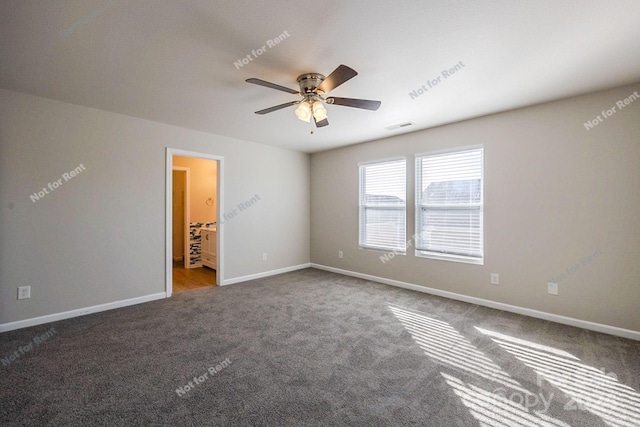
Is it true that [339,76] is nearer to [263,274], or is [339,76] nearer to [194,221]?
[263,274]

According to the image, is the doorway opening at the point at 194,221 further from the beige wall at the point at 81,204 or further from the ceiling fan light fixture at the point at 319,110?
the ceiling fan light fixture at the point at 319,110

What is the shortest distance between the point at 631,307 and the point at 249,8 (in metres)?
4.22

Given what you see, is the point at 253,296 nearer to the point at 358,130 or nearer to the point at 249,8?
the point at 358,130

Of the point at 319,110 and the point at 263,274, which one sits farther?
the point at 263,274

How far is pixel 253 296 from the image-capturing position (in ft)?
13.0

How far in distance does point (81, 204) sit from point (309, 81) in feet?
9.98

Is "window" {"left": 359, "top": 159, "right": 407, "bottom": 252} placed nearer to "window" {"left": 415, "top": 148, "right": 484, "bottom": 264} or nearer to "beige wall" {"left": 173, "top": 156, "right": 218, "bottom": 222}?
"window" {"left": 415, "top": 148, "right": 484, "bottom": 264}

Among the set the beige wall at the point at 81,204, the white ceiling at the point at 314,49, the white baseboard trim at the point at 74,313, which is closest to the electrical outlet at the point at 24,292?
the beige wall at the point at 81,204

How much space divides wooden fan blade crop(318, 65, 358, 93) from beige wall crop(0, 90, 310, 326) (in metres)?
2.79

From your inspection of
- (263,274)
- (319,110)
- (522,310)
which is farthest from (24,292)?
(522,310)

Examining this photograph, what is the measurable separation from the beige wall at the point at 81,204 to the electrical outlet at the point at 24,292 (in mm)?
30

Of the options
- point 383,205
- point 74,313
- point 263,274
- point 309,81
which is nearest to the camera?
point 309,81

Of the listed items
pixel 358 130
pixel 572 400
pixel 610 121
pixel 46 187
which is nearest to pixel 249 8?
pixel 358 130

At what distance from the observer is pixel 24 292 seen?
9.55ft
